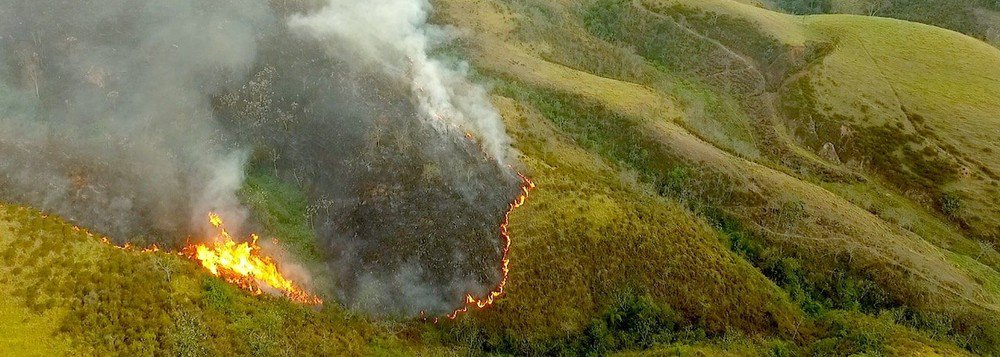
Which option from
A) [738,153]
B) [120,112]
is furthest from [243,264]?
[738,153]

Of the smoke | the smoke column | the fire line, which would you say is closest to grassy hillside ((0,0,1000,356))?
the fire line

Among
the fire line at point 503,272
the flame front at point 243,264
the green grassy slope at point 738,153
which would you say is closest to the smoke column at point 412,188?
the fire line at point 503,272

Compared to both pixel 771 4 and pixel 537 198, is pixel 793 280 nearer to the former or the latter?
pixel 537 198

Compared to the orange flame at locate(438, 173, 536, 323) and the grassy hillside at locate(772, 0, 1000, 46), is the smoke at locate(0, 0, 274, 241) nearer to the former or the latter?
the orange flame at locate(438, 173, 536, 323)

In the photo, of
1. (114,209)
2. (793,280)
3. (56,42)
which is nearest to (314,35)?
(56,42)

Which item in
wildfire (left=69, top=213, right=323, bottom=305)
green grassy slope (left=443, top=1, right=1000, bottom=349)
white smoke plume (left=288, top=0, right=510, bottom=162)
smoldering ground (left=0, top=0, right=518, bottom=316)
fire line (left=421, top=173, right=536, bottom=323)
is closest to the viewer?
wildfire (left=69, top=213, right=323, bottom=305)

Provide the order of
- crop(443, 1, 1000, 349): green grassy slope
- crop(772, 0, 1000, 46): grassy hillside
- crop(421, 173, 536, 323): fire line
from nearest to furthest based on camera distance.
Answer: crop(421, 173, 536, 323): fire line, crop(443, 1, 1000, 349): green grassy slope, crop(772, 0, 1000, 46): grassy hillside
